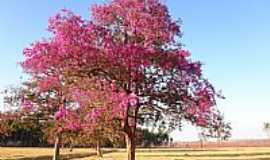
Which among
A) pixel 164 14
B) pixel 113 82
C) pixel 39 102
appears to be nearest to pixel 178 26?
pixel 164 14

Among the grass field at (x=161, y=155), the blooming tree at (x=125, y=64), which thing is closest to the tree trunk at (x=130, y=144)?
the blooming tree at (x=125, y=64)

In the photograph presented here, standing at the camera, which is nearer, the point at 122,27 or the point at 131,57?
the point at 131,57

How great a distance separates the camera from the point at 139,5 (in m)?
19.8

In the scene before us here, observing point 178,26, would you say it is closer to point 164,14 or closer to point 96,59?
point 164,14

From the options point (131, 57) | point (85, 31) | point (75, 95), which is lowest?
point (75, 95)

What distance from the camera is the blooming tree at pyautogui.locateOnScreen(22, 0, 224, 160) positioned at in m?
18.5

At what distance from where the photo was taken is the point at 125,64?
18.4 m

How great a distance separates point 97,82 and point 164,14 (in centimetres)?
383

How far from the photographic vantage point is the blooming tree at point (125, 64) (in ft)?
60.8

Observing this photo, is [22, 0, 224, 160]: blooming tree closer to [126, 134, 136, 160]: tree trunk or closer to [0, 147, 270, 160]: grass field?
[126, 134, 136, 160]: tree trunk

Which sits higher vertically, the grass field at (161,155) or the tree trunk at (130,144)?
the tree trunk at (130,144)

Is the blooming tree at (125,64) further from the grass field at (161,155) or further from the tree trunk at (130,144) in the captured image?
the grass field at (161,155)

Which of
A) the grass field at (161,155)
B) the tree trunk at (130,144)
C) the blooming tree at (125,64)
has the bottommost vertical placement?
the grass field at (161,155)

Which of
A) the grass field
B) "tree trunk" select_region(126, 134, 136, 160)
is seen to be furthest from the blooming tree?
the grass field
